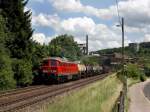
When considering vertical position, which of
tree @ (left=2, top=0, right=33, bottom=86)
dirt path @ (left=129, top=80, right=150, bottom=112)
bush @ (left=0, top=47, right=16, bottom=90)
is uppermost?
tree @ (left=2, top=0, right=33, bottom=86)

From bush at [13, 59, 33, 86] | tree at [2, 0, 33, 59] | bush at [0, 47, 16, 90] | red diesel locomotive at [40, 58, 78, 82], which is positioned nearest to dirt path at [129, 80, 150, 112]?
red diesel locomotive at [40, 58, 78, 82]

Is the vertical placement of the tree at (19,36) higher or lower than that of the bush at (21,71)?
higher

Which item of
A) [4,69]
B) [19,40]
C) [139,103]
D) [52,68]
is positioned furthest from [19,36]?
[139,103]

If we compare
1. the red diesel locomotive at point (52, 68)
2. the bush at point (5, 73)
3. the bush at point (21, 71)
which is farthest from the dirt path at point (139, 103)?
the bush at point (5, 73)

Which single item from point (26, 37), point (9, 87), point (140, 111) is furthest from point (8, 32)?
point (140, 111)

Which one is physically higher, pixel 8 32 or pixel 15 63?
pixel 8 32

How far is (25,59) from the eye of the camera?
1951 inches

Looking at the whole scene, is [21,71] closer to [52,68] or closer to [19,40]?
[19,40]

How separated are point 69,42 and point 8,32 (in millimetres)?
127507

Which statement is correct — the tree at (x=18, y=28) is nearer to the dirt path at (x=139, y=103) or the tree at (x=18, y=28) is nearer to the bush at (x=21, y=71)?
the bush at (x=21, y=71)

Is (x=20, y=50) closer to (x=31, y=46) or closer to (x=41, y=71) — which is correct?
(x=31, y=46)

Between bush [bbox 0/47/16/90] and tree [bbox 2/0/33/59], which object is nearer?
bush [bbox 0/47/16/90]

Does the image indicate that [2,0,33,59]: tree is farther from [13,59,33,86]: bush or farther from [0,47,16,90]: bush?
[0,47,16,90]: bush

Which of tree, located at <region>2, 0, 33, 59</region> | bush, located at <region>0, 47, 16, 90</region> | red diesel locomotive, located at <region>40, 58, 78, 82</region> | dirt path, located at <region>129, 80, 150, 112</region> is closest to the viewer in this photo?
dirt path, located at <region>129, 80, 150, 112</region>
